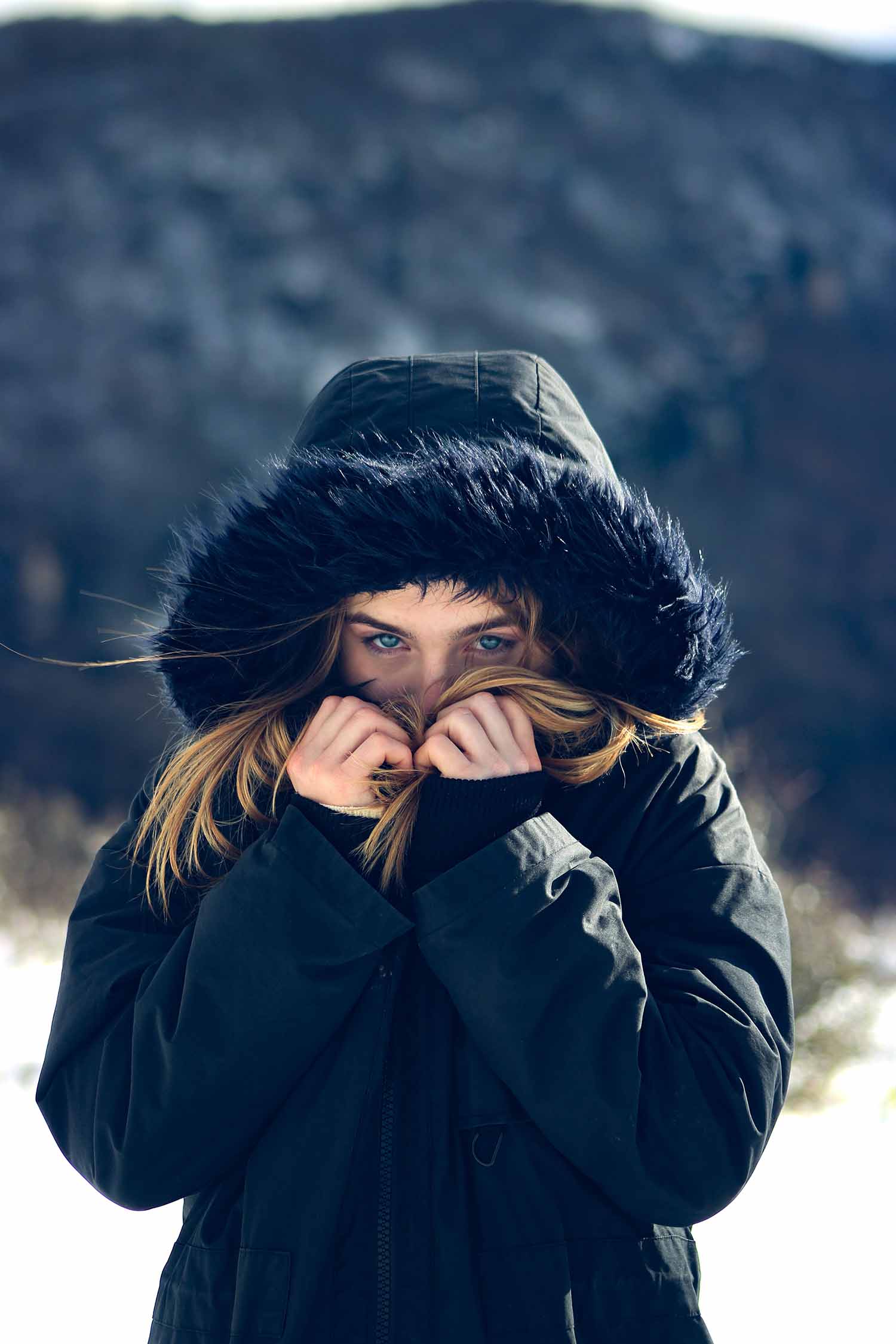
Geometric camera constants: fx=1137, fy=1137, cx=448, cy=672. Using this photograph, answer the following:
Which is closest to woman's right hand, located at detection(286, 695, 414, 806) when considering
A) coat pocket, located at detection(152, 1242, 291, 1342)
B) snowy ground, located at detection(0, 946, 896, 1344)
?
coat pocket, located at detection(152, 1242, 291, 1342)

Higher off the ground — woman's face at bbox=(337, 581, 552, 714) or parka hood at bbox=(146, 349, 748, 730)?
parka hood at bbox=(146, 349, 748, 730)

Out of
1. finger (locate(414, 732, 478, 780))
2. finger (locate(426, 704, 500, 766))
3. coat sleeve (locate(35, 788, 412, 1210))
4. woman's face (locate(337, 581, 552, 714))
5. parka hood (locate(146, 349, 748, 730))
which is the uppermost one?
parka hood (locate(146, 349, 748, 730))

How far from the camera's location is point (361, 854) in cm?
134

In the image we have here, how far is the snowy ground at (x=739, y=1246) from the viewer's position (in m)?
2.77

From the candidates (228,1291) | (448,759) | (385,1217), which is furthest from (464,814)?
(228,1291)

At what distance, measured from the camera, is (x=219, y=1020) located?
1.25 m

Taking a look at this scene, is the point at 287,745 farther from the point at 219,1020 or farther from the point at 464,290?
the point at 464,290

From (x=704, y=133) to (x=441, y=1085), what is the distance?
23576mm

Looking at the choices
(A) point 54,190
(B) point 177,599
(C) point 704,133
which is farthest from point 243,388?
(B) point 177,599

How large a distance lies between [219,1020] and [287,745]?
15.3 inches

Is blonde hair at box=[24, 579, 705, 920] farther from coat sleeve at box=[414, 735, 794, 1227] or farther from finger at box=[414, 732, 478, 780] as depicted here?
coat sleeve at box=[414, 735, 794, 1227]

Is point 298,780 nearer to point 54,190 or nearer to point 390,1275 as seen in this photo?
point 390,1275

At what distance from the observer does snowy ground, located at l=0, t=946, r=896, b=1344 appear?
2.77 metres

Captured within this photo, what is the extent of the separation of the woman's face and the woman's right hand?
142 mm
